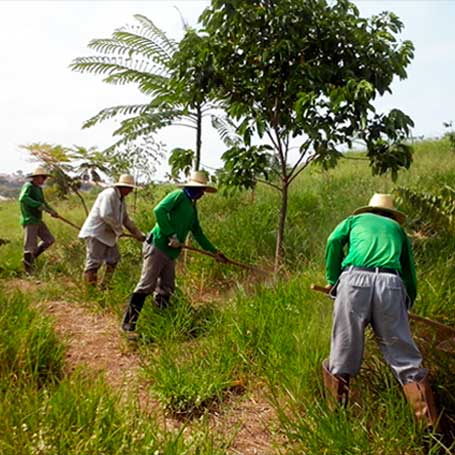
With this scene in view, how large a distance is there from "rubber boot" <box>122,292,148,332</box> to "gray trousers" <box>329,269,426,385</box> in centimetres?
237

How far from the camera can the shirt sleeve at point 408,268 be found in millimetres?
3479

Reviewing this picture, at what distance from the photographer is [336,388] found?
3.25 meters

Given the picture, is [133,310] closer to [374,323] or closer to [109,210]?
[109,210]

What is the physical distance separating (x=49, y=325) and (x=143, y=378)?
0.94 metres

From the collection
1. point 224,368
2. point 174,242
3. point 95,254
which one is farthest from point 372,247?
point 95,254

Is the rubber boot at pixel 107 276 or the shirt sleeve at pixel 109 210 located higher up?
the shirt sleeve at pixel 109 210

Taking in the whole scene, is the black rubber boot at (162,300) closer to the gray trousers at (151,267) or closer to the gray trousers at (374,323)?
the gray trousers at (151,267)

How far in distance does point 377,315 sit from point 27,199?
5.99 metres

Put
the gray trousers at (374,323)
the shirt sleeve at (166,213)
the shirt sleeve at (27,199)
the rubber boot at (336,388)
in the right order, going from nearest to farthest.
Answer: the gray trousers at (374,323) → the rubber boot at (336,388) → the shirt sleeve at (166,213) → the shirt sleeve at (27,199)

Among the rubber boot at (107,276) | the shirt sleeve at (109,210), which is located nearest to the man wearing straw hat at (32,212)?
the rubber boot at (107,276)

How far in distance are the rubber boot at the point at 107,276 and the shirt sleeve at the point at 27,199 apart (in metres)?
1.82

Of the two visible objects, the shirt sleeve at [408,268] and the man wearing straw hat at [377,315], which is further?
the shirt sleeve at [408,268]

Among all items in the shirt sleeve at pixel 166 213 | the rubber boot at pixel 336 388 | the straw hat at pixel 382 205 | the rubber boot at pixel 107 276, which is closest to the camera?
the rubber boot at pixel 336 388

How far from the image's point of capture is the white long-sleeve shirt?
620 centimetres
